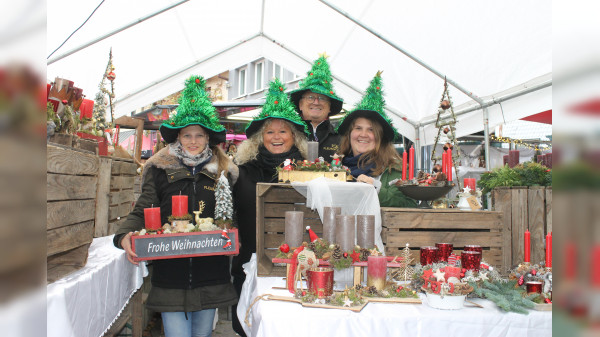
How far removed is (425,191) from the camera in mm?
2408

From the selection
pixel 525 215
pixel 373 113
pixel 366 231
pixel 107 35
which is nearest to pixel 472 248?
pixel 366 231

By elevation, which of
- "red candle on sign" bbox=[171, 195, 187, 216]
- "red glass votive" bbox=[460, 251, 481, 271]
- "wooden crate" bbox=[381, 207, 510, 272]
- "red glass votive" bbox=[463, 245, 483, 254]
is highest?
"red candle on sign" bbox=[171, 195, 187, 216]

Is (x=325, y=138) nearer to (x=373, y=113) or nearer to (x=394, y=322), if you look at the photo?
(x=373, y=113)

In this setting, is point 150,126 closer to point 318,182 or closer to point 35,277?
point 318,182

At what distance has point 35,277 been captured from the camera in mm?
309

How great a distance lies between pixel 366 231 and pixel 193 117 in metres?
1.42

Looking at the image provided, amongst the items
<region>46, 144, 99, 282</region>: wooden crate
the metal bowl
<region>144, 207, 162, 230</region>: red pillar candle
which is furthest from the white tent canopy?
the metal bowl

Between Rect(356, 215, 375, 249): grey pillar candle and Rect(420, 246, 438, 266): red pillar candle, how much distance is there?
26 centimetres

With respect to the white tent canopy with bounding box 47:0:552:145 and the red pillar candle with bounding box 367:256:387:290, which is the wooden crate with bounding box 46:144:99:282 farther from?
the white tent canopy with bounding box 47:0:552:145

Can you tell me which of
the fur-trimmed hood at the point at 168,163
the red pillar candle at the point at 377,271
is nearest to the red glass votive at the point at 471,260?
the red pillar candle at the point at 377,271

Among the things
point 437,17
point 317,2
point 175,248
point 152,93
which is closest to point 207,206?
point 175,248

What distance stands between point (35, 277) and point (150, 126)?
676cm

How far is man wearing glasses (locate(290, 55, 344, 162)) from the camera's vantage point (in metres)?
3.61

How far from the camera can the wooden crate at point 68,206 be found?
1.75 meters
